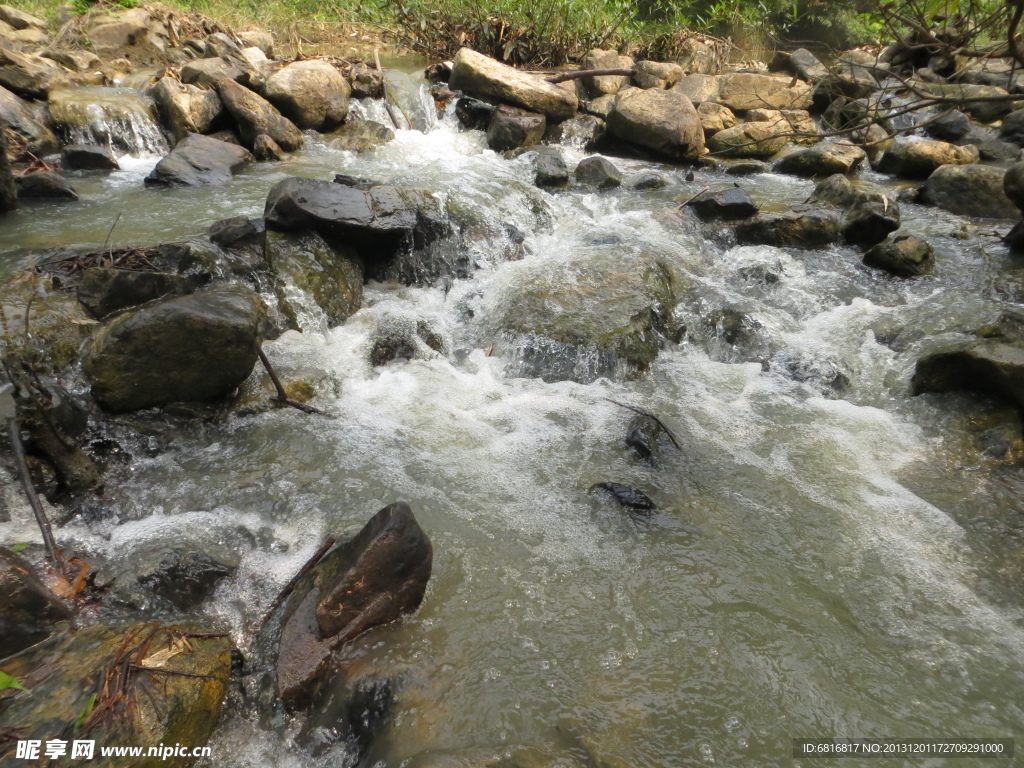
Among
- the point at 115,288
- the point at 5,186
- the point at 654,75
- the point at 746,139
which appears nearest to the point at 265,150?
the point at 5,186

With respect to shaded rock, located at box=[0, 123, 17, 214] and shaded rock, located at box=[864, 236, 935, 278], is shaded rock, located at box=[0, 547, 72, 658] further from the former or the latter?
shaded rock, located at box=[864, 236, 935, 278]

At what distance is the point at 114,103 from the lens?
26.7 ft

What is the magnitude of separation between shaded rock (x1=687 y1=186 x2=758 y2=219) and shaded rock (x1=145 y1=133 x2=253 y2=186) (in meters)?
5.82

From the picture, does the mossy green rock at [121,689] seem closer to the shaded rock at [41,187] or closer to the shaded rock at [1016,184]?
the shaded rock at [41,187]

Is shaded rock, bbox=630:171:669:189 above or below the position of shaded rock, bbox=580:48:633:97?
below

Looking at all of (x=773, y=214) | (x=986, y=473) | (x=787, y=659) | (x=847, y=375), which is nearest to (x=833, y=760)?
(x=787, y=659)

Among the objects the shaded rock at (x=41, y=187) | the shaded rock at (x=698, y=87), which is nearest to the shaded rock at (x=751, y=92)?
the shaded rock at (x=698, y=87)

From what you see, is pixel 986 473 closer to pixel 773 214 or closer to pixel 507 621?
pixel 507 621

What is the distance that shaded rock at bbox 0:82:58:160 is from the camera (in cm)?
710

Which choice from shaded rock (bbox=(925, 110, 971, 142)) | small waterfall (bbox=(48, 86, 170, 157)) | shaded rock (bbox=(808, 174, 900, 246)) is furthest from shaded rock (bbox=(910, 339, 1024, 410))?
small waterfall (bbox=(48, 86, 170, 157))

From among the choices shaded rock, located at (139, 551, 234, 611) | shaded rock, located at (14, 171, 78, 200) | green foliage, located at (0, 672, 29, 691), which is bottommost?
shaded rock, located at (139, 551, 234, 611)

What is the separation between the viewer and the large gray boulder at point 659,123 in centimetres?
970

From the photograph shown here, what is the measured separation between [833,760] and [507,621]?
4.34ft

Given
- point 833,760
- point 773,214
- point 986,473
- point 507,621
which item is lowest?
point 507,621
